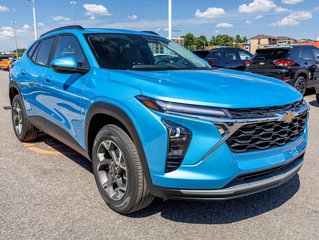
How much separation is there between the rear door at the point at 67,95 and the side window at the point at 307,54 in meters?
Answer: 8.45

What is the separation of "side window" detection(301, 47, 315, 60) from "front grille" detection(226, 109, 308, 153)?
8331 mm

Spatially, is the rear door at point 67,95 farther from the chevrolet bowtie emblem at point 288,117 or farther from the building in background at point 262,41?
the building in background at point 262,41


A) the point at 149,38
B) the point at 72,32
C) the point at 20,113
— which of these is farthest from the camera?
the point at 20,113

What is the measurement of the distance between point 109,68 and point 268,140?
1.63m

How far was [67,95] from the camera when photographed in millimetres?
3537

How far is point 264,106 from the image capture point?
8.48ft

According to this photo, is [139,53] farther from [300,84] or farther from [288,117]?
[300,84]

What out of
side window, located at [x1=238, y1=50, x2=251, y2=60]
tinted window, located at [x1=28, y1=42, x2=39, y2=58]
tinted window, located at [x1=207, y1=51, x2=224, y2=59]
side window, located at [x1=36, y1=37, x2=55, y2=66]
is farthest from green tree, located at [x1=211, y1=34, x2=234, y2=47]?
side window, located at [x1=36, y1=37, x2=55, y2=66]

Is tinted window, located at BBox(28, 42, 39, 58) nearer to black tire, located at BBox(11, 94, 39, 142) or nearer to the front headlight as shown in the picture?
black tire, located at BBox(11, 94, 39, 142)

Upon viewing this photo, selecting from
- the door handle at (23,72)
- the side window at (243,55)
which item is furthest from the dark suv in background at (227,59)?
the door handle at (23,72)

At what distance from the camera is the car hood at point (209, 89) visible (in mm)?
2469

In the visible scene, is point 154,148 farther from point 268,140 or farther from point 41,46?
point 41,46

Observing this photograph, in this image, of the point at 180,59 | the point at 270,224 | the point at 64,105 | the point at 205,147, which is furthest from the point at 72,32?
the point at 270,224

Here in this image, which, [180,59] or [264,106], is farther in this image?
[180,59]
